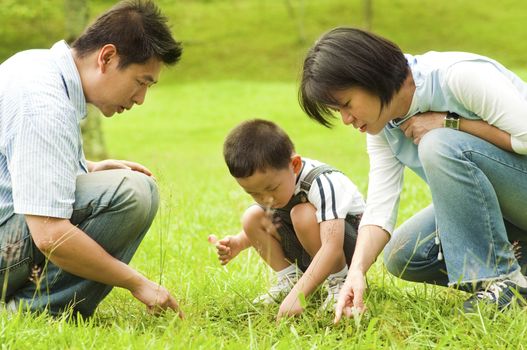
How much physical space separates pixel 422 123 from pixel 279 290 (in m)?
1.01

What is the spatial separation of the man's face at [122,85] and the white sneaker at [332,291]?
1182mm

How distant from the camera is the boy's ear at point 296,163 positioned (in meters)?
3.73

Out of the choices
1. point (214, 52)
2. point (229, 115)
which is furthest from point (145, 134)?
point (214, 52)

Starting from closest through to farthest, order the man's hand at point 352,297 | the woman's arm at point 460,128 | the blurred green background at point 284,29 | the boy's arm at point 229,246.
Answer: the man's hand at point 352,297 → the woman's arm at point 460,128 → the boy's arm at point 229,246 → the blurred green background at point 284,29

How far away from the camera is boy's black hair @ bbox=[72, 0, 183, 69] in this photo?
340 centimetres

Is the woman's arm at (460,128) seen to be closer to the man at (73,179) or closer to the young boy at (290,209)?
the young boy at (290,209)

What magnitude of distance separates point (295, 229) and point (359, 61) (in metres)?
0.87

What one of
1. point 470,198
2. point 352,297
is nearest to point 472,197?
point 470,198

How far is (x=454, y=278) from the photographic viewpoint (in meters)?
3.31

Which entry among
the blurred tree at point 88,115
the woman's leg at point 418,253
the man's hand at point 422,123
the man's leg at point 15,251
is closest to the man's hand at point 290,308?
the woman's leg at point 418,253

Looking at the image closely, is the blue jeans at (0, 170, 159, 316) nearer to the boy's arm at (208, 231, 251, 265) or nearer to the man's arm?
the man's arm

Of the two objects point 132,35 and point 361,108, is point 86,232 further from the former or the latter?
A: point 361,108

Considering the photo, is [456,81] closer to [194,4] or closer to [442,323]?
[442,323]

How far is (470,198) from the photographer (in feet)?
10.7
